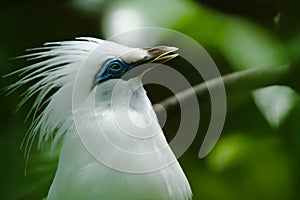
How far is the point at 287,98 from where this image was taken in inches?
45.4

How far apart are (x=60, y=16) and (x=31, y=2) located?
87 millimetres

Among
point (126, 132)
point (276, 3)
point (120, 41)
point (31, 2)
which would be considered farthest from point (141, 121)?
point (31, 2)

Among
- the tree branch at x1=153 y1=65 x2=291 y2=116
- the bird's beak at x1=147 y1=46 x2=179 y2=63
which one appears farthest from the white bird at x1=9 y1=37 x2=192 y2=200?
the tree branch at x1=153 y1=65 x2=291 y2=116

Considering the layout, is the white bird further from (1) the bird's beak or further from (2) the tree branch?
(2) the tree branch

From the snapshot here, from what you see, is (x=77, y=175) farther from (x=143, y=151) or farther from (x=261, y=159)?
(x=261, y=159)

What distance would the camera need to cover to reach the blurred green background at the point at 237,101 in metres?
1.12

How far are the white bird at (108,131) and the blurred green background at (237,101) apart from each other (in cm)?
9

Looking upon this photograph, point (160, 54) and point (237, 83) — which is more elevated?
point (160, 54)

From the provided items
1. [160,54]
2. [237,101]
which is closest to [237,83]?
[237,101]

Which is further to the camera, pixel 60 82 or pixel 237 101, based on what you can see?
pixel 237 101

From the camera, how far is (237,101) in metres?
1.23

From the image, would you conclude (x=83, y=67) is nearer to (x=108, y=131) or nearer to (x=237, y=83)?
(x=108, y=131)

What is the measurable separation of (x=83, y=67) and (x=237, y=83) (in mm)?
288

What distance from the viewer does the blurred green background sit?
3.67 ft
